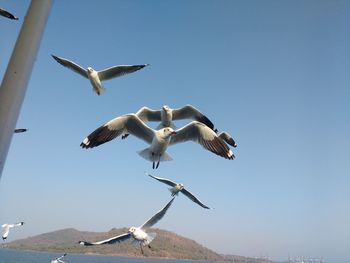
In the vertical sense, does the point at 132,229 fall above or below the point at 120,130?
below

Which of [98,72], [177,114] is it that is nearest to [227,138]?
[177,114]

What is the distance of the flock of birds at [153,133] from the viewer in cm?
538

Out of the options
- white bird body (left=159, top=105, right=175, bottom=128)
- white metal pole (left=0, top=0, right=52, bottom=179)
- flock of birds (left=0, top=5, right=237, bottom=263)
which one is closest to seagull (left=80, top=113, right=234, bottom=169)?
flock of birds (left=0, top=5, right=237, bottom=263)

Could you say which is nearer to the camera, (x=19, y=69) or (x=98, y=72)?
(x=19, y=69)

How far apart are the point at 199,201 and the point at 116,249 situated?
15160 cm

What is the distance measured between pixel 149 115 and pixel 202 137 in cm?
300

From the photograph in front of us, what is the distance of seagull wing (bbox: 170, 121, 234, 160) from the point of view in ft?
16.9

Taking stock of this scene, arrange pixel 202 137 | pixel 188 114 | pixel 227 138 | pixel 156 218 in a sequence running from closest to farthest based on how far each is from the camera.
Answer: pixel 202 137
pixel 156 218
pixel 227 138
pixel 188 114

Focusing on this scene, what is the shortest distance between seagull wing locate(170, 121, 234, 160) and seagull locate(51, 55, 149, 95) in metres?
2.15

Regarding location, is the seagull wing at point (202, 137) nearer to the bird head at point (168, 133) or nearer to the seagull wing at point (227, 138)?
the bird head at point (168, 133)

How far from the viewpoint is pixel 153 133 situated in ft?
19.8

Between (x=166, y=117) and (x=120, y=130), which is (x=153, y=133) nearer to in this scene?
Answer: (x=120, y=130)

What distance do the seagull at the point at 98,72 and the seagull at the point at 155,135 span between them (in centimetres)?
186

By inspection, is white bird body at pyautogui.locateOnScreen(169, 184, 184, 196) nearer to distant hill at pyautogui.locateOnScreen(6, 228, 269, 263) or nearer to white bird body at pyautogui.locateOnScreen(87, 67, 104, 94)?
white bird body at pyautogui.locateOnScreen(87, 67, 104, 94)
